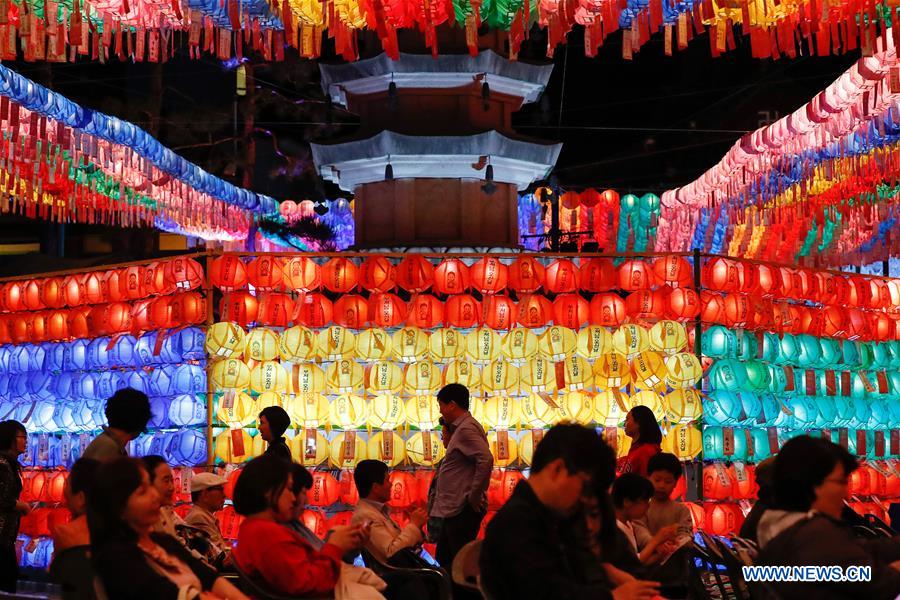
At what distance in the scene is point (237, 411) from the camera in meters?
11.1

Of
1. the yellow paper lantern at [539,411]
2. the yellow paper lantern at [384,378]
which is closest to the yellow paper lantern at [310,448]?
the yellow paper lantern at [384,378]

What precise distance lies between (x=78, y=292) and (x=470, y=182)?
13.2 feet

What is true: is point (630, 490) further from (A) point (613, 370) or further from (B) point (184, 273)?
(B) point (184, 273)

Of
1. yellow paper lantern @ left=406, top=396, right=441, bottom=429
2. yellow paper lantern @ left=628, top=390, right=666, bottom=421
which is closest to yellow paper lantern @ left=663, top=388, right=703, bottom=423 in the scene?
yellow paper lantern @ left=628, top=390, right=666, bottom=421

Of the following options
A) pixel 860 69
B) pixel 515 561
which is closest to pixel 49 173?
pixel 860 69

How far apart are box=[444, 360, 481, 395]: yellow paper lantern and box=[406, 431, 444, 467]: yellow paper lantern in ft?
1.65

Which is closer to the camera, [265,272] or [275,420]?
[275,420]

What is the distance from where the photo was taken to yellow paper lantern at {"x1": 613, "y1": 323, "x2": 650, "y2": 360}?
36.8 feet

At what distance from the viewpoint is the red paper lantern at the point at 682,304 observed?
11.2 m

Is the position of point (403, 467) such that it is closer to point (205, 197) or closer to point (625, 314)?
point (625, 314)

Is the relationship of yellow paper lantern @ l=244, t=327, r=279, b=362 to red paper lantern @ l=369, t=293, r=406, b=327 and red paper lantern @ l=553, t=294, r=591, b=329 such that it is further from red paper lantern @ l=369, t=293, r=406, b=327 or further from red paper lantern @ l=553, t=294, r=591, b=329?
red paper lantern @ l=553, t=294, r=591, b=329

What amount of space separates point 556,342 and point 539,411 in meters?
0.59

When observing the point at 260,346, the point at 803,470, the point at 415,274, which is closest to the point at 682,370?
the point at 415,274

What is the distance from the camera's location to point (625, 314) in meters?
11.5
